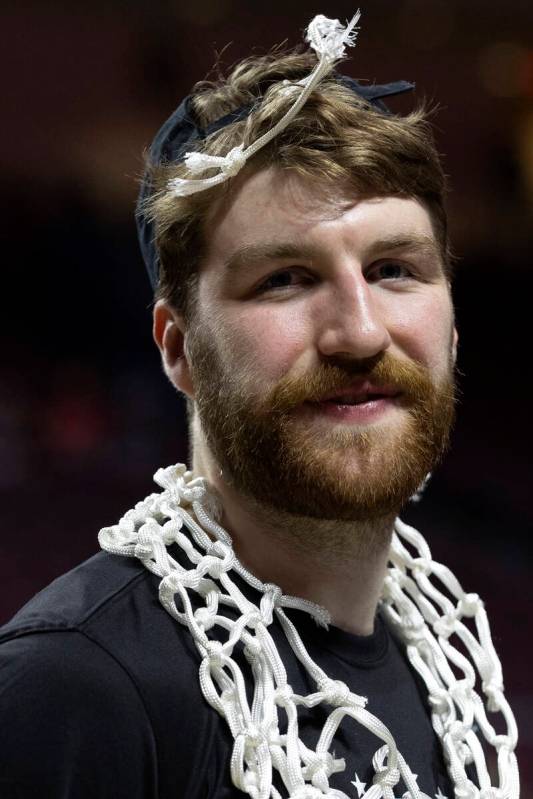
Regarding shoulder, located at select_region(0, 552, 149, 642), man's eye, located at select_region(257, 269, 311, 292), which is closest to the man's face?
man's eye, located at select_region(257, 269, 311, 292)

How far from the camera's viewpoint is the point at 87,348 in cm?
304

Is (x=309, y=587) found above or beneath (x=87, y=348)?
above

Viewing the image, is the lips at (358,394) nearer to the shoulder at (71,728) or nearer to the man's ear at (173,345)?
the man's ear at (173,345)

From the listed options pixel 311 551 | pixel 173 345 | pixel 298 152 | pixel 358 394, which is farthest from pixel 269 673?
pixel 298 152

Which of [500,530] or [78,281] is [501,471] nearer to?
[500,530]

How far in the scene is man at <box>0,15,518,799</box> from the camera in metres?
0.88

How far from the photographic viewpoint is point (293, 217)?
39.4 inches

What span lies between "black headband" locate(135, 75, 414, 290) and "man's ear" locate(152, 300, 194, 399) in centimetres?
5

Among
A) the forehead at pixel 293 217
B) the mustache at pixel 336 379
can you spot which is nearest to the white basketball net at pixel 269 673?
the mustache at pixel 336 379

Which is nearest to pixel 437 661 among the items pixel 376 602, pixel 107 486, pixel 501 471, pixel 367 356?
pixel 376 602

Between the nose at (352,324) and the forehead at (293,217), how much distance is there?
45 millimetres

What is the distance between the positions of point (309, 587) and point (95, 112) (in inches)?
88.9

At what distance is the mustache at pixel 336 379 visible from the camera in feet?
3.19

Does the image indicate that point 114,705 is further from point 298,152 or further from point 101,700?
point 298,152
